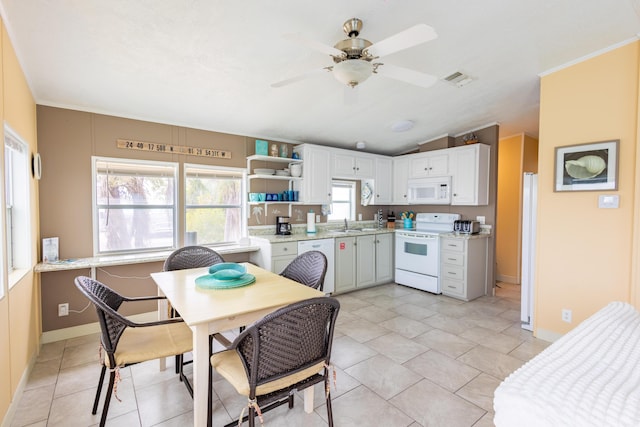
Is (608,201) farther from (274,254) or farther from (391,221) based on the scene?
(274,254)

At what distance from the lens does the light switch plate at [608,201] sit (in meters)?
2.63

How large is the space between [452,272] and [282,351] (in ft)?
12.0

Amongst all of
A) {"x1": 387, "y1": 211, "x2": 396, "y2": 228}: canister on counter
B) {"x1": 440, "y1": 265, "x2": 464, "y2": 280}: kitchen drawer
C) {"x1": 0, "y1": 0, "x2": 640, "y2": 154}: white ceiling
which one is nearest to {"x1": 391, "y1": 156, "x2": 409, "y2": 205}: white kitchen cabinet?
{"x1": 387, "y1": 211, "x2": 396, "y2": 228}: canister on counter

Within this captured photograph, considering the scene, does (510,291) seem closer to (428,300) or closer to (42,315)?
(428,300)

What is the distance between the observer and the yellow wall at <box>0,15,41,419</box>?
1858 millimetres

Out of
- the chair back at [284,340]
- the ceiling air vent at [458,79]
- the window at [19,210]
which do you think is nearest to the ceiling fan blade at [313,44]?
the chair back at [284,340]

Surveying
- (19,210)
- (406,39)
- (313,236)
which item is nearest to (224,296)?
(406,39)

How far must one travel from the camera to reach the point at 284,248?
4008mm

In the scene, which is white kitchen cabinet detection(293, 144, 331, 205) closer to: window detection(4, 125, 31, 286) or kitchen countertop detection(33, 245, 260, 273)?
kitchen countertop detection(33, 245, 260, 273)

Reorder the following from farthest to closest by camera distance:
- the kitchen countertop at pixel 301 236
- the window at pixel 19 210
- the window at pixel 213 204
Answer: the kitchen countertop at pixel 301 236
the window at pixel 213 204
the window at pixel 19 210

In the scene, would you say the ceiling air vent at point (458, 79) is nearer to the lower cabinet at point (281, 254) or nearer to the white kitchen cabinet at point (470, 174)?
the white kitchen cabinet at point (470, 174)

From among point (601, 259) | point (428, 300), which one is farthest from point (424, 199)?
point (601, 259)

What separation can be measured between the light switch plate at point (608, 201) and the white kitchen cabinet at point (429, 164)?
2.17 m

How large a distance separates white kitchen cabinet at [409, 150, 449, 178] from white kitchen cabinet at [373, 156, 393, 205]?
42cm
